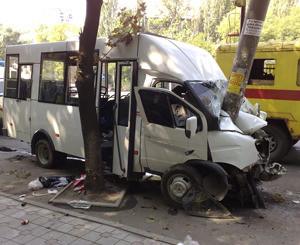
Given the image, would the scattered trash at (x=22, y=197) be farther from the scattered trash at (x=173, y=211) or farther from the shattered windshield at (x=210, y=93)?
the shattered windshield at (x=210, y=93)

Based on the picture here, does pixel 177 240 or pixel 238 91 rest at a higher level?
pixel 238 91

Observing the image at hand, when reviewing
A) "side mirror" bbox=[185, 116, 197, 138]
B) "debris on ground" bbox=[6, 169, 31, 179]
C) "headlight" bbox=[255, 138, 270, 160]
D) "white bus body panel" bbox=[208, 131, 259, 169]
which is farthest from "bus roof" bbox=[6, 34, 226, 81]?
"debris on ground" bbox=[6, 169, 31, 179]

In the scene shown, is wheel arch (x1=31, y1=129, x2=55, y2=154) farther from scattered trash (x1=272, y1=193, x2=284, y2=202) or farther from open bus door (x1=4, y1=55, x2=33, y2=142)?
scattered trash (x1=272, y1=193, x2=284, y2=202)

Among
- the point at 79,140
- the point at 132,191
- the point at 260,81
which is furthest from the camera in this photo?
the point at 260,81

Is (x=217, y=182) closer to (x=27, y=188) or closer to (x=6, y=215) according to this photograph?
(x=6, y=215)

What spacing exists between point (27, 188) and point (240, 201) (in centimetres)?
370

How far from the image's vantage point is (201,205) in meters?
4.47

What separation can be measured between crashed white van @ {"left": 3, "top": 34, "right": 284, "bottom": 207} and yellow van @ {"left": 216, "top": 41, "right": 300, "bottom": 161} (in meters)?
2.59

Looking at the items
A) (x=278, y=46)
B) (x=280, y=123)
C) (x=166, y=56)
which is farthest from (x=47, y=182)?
(x=278, y=46)

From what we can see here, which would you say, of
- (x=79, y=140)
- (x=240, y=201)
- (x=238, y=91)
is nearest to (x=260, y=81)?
(x=238, y=91)

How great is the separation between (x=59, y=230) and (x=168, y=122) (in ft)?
6.99

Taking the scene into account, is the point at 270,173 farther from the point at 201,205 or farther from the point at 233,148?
the point at 201,205

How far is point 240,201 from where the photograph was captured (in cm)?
473

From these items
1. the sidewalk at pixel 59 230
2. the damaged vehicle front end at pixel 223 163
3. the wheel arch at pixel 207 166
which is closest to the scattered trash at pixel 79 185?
the sidewalk at pixel 59 230
